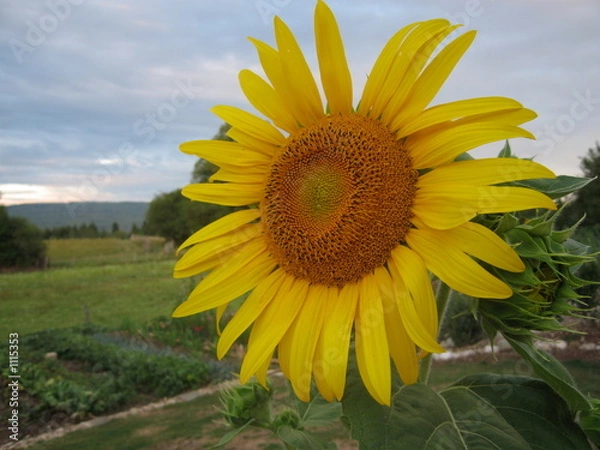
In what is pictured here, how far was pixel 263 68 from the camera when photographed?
1.60 meters

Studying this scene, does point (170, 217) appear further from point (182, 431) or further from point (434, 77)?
point (434, 77)

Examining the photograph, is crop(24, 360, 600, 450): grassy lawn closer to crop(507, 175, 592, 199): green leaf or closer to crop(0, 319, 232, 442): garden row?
crop(0, 319, 232, 442): garden row

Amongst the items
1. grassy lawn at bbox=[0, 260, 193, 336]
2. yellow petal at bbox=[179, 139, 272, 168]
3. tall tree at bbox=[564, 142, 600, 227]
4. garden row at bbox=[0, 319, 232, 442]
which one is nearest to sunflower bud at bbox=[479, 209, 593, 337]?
yellow petal at bbox=[179, 139, 272, 168]

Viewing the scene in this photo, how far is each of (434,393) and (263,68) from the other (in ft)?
3.07

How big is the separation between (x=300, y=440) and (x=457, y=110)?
3.28 feet

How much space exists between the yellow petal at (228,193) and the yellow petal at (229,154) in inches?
2.5

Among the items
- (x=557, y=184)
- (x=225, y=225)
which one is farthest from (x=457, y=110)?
(x=225, y=225)

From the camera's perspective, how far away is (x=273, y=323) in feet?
4.95

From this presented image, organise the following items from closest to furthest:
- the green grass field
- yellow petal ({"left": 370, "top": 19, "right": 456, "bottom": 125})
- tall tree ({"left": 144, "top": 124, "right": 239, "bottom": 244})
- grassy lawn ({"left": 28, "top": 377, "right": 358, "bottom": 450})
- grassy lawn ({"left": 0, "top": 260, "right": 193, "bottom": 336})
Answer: yellow petal ({"left": 370, "top": 19, "right": 456, "bottom": 125}), grassy lawn ({"left": 28, "top": 377, "right": 358, "bottom": 450}), grassy lawn ({"left": 0, "top": 260, "right": 193, "bottom": 336}), the green grass field, tall tree ({"left": 144, "top": 124, "right": 239, "bottom": 244})

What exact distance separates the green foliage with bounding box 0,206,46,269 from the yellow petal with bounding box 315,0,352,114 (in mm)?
21973

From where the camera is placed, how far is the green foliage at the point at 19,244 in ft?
69.6

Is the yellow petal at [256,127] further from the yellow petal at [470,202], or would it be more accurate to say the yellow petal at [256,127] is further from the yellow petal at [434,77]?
the yellow petal at [470,202]

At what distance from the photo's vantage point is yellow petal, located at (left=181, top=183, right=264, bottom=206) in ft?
5.70

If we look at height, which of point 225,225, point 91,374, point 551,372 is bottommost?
point 91,374
